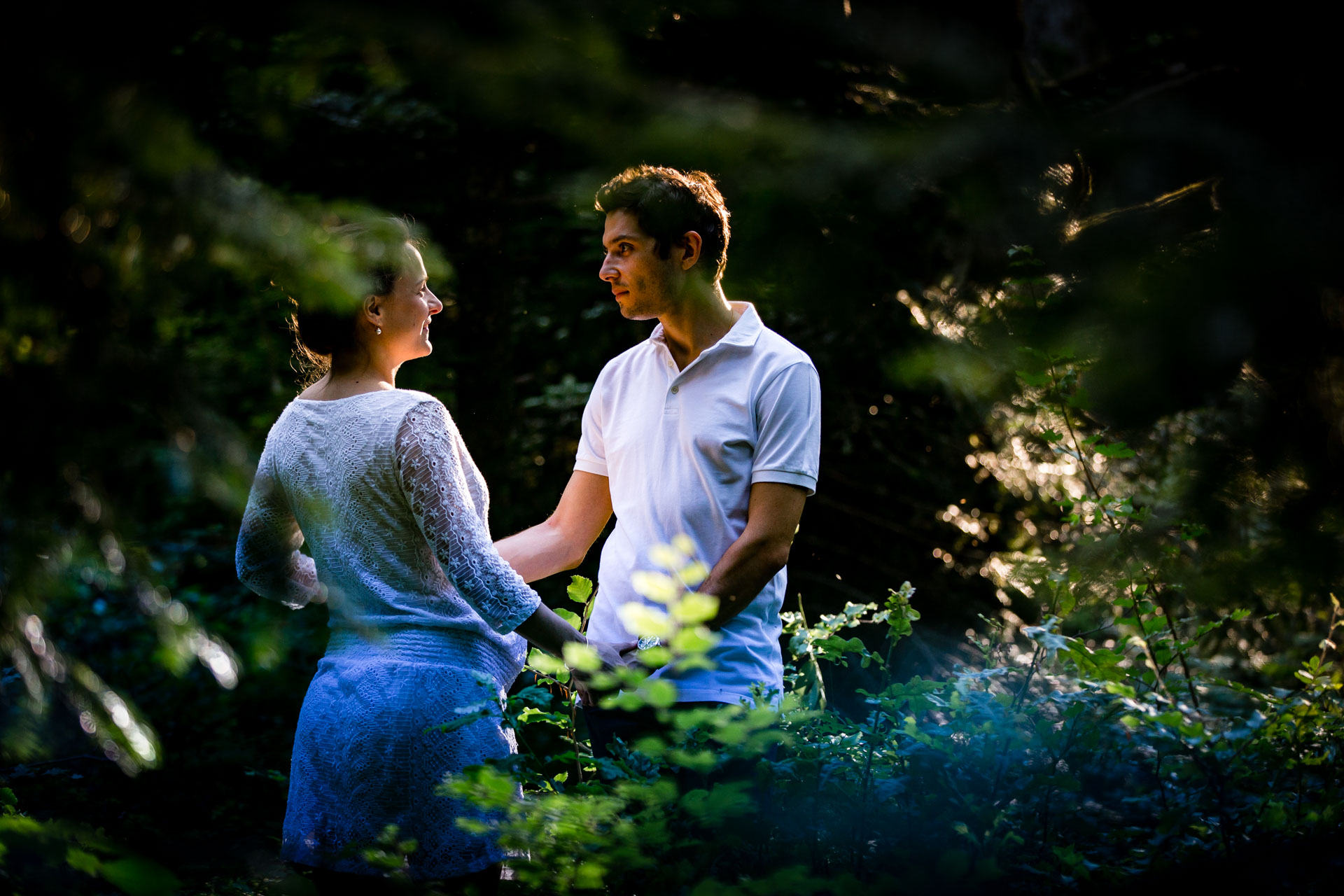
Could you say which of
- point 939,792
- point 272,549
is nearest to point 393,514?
point 272,549

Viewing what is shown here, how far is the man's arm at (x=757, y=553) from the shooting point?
2117 millimetres

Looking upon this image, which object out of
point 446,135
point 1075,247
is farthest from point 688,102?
point 446,135

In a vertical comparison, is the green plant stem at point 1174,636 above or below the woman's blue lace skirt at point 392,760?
above

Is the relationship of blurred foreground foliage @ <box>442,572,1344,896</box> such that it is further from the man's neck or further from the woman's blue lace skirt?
the man's neck

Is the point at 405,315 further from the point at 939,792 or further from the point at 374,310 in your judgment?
the point at 939,792

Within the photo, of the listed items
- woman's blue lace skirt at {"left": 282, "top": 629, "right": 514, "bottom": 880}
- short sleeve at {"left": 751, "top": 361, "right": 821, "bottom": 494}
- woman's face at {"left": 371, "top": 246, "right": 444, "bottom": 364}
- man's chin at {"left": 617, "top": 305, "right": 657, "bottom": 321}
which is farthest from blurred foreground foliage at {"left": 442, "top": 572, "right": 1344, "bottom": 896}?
man's chin at {"left": 617, "top": 305, "right": 657, "bottom": 321}

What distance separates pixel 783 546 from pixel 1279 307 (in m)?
1.37

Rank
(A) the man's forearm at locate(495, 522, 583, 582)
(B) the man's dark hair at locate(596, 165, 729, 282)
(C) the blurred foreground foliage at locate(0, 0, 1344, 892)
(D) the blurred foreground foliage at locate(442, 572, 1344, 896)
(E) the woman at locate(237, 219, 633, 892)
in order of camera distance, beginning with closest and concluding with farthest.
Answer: (C) the blurred foreground foliage at locate(0, 0, 1344, 892), (D) the blurred foreground foliage at locate(442, 572, 1344, 896), (E) the woman at locate(237, 219, 633, 892), (B) the man's dark hair at locate(596, 165, 729, 282), (A) the man's forearm at locate(495, 522, 583, 582)

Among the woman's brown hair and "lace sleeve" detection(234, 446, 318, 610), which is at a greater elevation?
the woman's brown hair

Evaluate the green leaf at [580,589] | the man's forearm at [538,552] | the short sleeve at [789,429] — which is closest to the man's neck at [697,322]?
the short sleeve at [789,429]

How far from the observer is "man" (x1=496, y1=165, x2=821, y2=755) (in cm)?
217

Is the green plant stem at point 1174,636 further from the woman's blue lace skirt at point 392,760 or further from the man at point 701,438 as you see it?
the woman's blue lace skirt at point 392,760

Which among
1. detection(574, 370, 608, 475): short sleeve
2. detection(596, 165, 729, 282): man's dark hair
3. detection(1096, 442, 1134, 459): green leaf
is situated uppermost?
detection(596, 165, 729, 282): man's dark hair

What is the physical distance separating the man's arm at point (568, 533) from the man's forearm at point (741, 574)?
552 mm
